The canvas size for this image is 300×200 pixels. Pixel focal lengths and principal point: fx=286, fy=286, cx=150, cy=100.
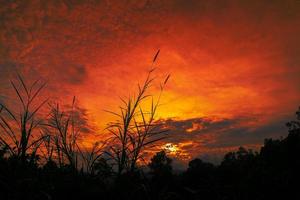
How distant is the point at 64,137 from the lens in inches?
145

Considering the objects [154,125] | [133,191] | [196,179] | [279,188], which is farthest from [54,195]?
[196,179]

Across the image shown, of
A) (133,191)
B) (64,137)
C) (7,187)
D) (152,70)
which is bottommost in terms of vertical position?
(133,191)

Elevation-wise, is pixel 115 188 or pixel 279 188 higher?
pixel 115 188

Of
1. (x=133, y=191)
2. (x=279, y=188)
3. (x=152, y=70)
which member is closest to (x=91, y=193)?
(x=133, y=191)

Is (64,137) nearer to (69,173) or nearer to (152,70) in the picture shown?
(69,173)

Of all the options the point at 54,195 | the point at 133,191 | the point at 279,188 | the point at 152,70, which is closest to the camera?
the point at 133,191

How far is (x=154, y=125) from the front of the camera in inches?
147

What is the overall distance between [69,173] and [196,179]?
33831mm

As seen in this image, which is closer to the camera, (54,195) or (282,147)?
(54,195)

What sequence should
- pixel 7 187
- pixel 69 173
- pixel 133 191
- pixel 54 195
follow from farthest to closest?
pixel 69 173 < pixel 54 195 < pixel 133 191 < pixel 7 187

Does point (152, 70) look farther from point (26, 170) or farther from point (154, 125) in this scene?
point (26, 170)

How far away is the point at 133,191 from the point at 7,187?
1.07 meters

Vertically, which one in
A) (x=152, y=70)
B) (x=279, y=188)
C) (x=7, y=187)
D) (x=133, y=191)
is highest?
(x=152, y=70)

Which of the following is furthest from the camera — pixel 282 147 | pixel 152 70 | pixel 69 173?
pixel 282 147
